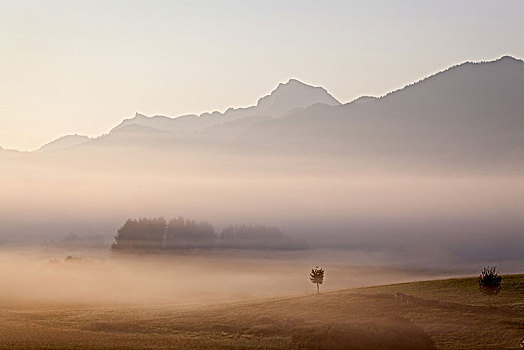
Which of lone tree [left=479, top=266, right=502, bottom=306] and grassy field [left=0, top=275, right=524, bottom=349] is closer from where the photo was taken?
grassy field [left=0, top=275, right=524, bottom=349]

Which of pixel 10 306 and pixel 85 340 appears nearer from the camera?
pixel 85 340

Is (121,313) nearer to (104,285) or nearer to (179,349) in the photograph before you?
(179,349)

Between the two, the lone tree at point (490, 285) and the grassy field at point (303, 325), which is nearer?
the grassy field at point (303, 325)

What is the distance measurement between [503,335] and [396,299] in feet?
69.9

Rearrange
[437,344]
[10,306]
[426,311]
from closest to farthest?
[437,344] < [426,311] < [10,306]

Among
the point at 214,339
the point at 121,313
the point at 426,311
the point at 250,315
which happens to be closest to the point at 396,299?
the point at 426,311

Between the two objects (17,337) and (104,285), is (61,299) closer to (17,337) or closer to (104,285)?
(104,285)

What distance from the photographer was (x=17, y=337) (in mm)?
63094

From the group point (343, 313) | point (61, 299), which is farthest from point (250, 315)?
point (61, 299)

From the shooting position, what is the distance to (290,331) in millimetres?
74438

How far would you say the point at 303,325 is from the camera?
7650 cm

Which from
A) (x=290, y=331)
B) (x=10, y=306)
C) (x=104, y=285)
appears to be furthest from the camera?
(x=104, y=285)

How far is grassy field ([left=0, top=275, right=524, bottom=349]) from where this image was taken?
65.5 meters

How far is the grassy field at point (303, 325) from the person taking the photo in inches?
2579
